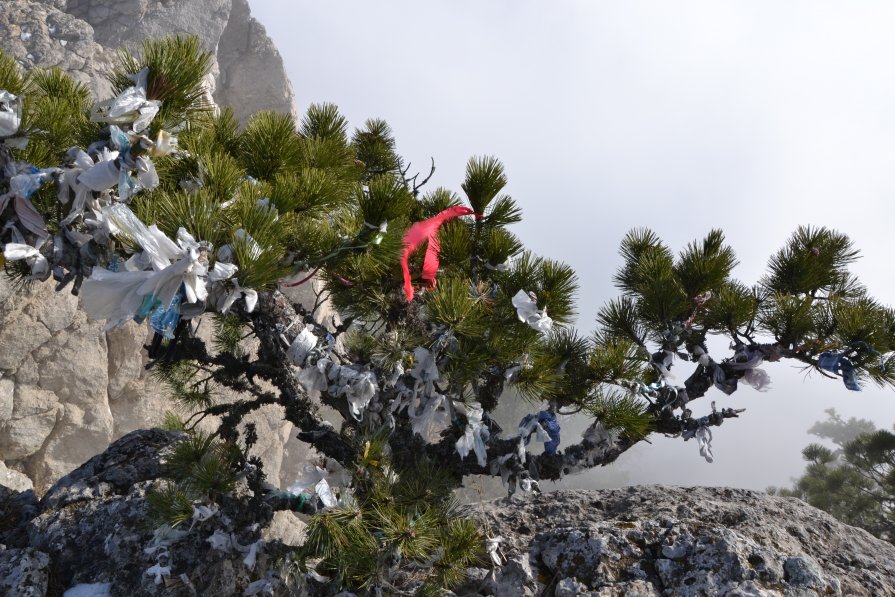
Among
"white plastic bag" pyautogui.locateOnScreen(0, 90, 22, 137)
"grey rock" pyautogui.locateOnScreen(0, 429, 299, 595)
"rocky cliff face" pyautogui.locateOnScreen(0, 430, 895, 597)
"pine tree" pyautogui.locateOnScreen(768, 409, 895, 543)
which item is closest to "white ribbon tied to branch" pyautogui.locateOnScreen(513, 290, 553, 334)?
"rocky cliff face" pyautogui.locateOnScreen(0, 430, 895, 597)

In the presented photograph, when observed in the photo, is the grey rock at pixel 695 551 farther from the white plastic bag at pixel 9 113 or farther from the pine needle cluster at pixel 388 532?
the white plastic bag at pixel 9 113

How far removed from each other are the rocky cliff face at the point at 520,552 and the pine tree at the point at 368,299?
0.17 metres

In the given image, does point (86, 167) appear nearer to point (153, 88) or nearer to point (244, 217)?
point (153, 88)

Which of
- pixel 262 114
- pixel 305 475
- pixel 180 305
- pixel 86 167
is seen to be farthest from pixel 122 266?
pixel 305 475

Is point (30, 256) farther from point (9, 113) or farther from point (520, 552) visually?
point (520, 552)

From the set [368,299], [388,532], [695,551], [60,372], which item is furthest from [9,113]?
[60,372]

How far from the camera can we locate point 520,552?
2.13 metres

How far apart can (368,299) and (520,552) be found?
1.10 meters

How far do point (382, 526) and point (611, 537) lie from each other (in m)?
0.84

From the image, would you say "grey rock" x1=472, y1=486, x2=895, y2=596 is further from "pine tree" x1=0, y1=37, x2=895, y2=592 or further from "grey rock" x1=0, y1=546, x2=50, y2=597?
"grey rock" x1=0, y1=546, x2=50, y2=597

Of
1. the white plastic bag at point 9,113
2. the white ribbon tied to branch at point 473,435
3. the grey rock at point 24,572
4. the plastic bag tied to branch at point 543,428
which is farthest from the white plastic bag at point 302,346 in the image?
the grey rock at point 24,572

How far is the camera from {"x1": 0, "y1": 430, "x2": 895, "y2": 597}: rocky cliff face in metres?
1.83

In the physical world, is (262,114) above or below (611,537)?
above

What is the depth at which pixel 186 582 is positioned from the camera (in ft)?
6.33
